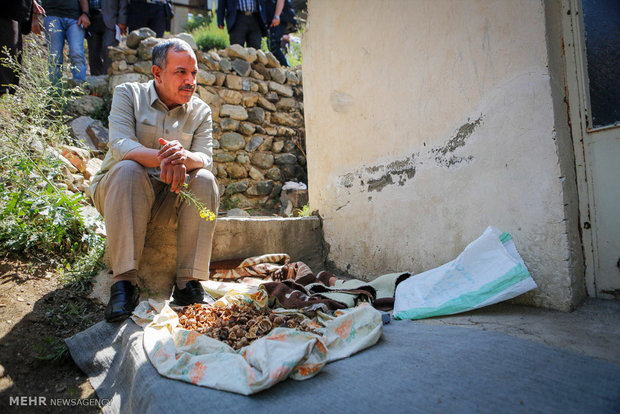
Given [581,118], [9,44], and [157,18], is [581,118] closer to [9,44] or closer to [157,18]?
[9,44]

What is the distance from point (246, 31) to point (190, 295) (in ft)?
17.6

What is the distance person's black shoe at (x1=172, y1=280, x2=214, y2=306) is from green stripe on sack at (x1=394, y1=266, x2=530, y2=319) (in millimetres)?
1013

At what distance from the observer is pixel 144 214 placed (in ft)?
5.64

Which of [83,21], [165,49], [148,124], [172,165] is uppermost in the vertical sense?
[83,21]

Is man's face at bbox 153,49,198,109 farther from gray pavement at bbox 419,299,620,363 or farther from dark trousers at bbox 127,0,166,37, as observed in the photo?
dark trousers at bbox 127,0,166,37

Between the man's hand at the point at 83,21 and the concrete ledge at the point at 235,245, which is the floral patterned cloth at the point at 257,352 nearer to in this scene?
the concrete ledge at the point at 235,245

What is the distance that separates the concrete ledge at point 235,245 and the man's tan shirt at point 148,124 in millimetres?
478

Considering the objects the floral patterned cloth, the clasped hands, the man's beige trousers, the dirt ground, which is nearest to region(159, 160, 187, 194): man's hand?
the clasped hands

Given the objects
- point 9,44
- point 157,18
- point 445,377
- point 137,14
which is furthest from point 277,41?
point 445,377

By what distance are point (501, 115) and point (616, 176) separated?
519mm

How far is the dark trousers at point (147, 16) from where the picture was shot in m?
5.45

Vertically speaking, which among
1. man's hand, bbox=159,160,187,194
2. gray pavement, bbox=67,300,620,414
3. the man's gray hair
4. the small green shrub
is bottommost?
gray pavement, bbox=67,300,620,414

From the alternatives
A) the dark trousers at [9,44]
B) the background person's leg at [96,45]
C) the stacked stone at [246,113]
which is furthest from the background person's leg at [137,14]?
the dark trousers at [9,44]

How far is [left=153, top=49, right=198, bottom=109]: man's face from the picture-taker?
1906mm
